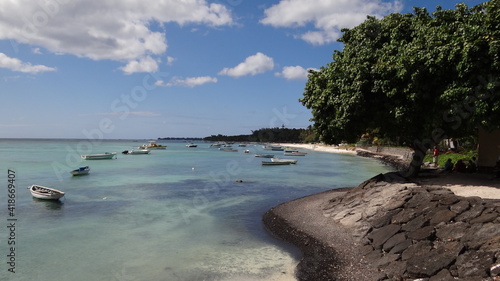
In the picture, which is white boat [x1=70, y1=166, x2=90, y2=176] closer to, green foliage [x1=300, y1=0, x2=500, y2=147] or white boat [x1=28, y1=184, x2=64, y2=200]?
white boat [x1=28, y1=184, x2=64, y2=200]

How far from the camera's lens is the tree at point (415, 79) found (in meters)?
13.2

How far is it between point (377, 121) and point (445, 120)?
341 centimetres

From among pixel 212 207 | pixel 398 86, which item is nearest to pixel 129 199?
pixel 212 207

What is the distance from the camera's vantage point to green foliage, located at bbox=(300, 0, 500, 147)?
13188mm

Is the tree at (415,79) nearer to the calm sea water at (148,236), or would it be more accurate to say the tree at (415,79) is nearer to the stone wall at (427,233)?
the stone wall at (427,233)

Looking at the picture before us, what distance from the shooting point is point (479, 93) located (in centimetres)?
1311

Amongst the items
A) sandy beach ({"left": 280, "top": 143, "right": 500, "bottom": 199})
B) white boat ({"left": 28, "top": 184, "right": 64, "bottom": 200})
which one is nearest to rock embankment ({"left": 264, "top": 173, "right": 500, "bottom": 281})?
sandy beach ({"left": 280, "top": 143, "right": 500, "bottom": 199})

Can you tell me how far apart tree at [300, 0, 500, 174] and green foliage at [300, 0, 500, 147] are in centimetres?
3

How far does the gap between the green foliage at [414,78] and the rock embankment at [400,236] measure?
339cm

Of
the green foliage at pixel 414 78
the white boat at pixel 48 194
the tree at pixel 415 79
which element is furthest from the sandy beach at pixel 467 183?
the white boat at pixel 48 194

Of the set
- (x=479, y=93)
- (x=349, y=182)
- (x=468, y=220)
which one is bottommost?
(x=349, y=182)

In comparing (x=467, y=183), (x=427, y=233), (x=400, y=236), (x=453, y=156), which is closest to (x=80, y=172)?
(x=400, y=236)

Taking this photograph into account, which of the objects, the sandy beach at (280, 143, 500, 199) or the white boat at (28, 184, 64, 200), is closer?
the sandy beach at (280, 143, 500, 199)

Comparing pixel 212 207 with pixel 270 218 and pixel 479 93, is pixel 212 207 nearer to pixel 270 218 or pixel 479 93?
pixel 270 218
